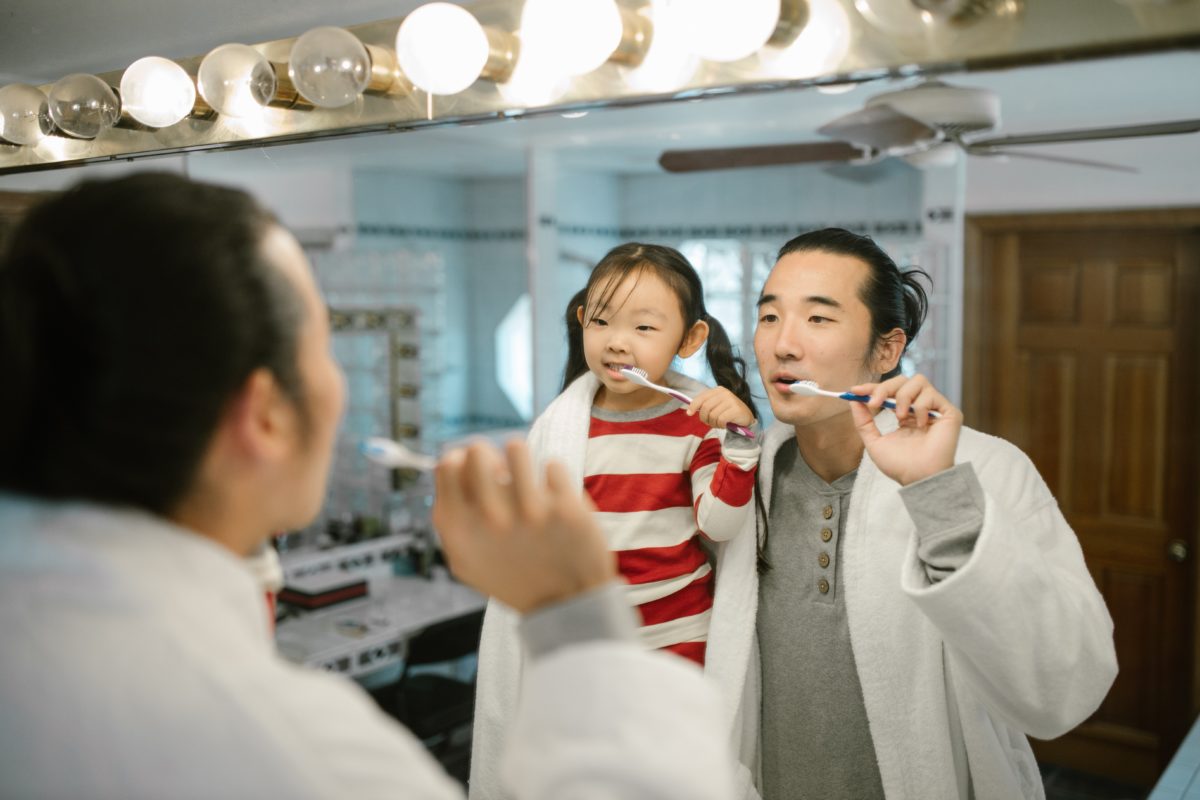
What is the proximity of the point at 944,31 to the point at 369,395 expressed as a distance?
3.08 metres

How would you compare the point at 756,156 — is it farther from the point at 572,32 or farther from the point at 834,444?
the point at 572,32

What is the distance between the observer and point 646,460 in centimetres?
110

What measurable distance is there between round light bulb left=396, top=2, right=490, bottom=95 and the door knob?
8.97 ft

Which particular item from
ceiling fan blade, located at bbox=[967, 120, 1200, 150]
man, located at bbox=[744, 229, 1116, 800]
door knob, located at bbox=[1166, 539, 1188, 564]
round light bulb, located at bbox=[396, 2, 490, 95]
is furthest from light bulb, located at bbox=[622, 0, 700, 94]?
door knob, located at bbox=[1166, 539, 1188, 564]

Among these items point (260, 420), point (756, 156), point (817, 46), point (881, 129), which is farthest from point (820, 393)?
point (756, 156)

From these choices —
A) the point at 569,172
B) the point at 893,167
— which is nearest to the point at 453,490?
the point at 893,167

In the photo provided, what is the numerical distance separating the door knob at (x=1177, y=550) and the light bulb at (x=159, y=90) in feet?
9.42

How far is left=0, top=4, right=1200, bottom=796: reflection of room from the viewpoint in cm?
260

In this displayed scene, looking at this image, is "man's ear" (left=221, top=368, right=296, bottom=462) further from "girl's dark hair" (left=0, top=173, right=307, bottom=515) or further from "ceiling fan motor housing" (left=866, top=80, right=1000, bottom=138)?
"ceiling fan motor housing" (left=866, top=80, right=1000, bottom=138)

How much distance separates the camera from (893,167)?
3562 millimetres

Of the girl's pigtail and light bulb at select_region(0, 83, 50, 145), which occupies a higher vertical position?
light bulb at select_region(0, 83, 50, 145)

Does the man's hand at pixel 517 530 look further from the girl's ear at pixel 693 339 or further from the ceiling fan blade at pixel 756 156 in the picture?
the ceiling fan blade at pixel 756 156

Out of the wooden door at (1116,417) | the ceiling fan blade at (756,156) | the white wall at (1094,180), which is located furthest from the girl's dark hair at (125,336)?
the white wall at (1094,180)

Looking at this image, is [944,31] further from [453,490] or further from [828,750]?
[828,750]
